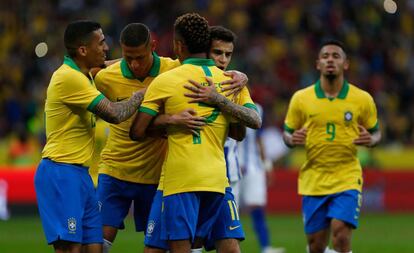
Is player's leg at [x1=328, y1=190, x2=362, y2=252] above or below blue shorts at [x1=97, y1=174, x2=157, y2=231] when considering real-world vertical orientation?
below

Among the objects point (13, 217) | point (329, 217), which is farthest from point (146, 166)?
point (13, 217)

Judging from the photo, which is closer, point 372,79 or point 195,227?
point 195,227

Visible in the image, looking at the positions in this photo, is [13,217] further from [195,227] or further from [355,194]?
[195,227]

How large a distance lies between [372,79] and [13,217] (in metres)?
10.9

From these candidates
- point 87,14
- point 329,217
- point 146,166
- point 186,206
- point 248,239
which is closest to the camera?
point 186,206

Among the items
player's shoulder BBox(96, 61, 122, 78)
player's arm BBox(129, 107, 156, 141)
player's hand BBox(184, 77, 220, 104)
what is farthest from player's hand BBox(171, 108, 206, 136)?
player's shoulder BBox(96, 61, 122, 78)

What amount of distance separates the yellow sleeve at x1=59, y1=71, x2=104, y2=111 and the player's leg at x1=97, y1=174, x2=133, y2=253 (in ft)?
4.02

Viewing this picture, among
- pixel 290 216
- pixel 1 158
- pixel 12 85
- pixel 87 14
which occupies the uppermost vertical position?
pixel 87 14

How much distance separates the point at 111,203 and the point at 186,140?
1671 mm

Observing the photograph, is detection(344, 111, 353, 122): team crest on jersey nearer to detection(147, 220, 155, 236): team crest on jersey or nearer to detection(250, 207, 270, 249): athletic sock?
detection(147, 220, 155, 236): team crest on jersey

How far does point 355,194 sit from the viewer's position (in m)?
11.3

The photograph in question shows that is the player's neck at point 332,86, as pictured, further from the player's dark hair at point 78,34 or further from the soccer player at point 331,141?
the player's dark hair at point 78,34

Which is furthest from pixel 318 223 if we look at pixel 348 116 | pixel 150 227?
pixel 150 227

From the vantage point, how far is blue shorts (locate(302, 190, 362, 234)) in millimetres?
11133
